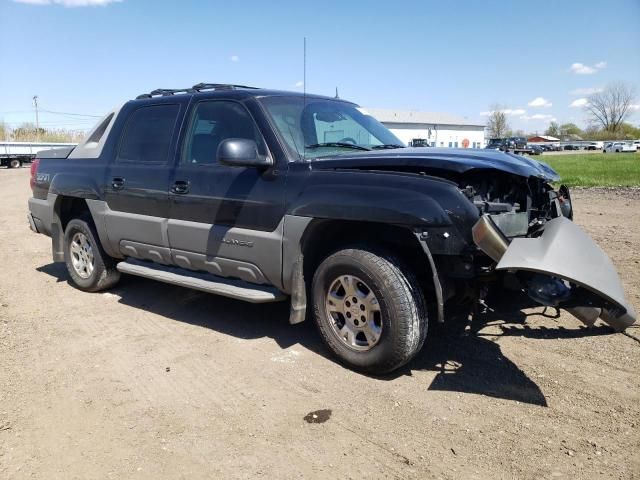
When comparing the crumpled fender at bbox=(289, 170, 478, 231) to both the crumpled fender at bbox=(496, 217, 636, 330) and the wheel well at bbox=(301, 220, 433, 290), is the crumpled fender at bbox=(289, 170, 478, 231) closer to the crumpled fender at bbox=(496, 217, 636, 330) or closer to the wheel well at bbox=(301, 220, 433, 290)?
the wheel well at bbox=(301, 220, 433, 290)

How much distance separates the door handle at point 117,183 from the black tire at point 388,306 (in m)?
2.63

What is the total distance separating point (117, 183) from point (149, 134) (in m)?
0.62

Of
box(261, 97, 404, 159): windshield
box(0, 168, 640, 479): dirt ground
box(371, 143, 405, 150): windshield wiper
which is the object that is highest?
box(261, 97, 404, 159): windshield

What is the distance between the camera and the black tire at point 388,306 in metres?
3.56

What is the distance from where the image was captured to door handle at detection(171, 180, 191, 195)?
4.72 m

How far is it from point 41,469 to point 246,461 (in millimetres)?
1077

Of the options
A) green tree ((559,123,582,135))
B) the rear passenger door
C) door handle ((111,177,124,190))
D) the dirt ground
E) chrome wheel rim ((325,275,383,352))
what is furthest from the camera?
green tree ((559,123,582,135))

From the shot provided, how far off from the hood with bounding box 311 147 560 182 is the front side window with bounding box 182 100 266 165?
82cm

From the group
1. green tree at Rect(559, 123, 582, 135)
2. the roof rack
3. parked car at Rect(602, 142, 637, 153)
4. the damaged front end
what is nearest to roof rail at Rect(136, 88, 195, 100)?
the roof rack

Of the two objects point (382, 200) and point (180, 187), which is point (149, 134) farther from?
point (382, 200)

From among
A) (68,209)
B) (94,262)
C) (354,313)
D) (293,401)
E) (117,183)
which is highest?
(117,183)

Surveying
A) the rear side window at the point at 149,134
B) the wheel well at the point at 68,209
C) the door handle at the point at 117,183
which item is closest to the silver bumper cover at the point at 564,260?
the rear side window at the point at 149,134

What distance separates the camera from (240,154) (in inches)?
155

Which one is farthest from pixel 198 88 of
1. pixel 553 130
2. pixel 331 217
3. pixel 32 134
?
pixel 553 130
